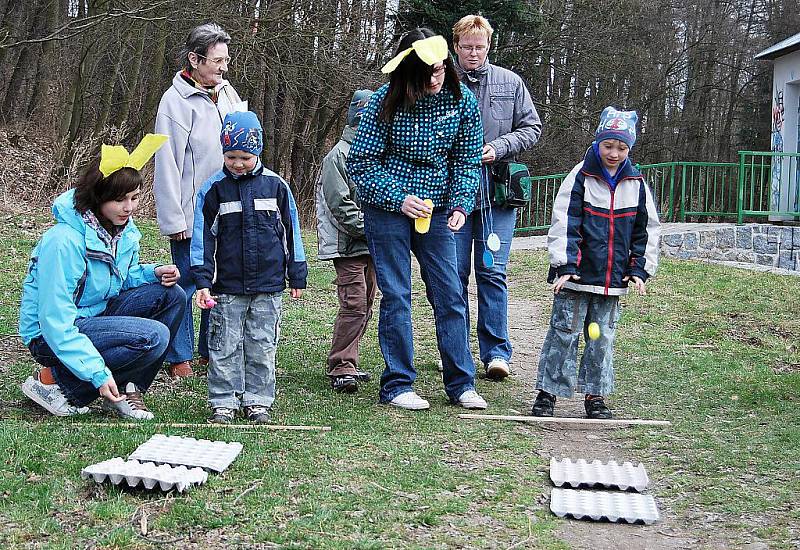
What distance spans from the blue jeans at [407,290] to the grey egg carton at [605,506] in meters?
1.50

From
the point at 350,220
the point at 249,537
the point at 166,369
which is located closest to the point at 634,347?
the point at 350,220

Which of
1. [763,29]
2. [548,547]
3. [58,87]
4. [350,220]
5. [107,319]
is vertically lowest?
[548,547]

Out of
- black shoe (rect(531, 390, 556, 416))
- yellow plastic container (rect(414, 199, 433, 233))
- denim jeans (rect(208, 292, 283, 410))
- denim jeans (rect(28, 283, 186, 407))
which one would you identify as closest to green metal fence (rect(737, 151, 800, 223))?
black shoe (rect(531, 390, 556, 416))

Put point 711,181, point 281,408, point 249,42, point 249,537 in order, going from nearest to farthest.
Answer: point 249,537
point 281,408
point 249,42
point 711,181

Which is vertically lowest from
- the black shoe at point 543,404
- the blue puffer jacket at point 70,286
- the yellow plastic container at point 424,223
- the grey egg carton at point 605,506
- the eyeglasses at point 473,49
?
the grey egg carton at point 605,506

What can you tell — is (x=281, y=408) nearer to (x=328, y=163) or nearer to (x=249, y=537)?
(x=328, y=163)

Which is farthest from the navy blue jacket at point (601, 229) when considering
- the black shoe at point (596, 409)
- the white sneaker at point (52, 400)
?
the white sneaker at point (52, 400)

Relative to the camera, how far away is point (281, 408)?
5520 millimetres

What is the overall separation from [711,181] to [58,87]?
42.8 feet

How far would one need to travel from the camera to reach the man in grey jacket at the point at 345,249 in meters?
6.02

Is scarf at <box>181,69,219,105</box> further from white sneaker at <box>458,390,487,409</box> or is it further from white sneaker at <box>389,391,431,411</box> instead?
white sneaker at <box>458,390,487,409</box>

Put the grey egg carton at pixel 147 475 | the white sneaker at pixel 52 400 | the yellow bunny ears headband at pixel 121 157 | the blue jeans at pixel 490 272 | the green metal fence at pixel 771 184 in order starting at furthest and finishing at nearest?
1. the green metal fence at pixel 771 184
2. the blue jeans at pixel 490 272
3. the white sneaker at pixel 52 400
4. the yellow bunny ears headband at pixel 121 157
5. the grey egg carton at pixel 147 475

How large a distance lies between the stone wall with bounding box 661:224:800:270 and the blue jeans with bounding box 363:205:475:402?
13.0m

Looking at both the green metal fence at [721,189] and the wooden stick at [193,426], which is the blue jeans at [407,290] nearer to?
the wooden stick at [193,426]
